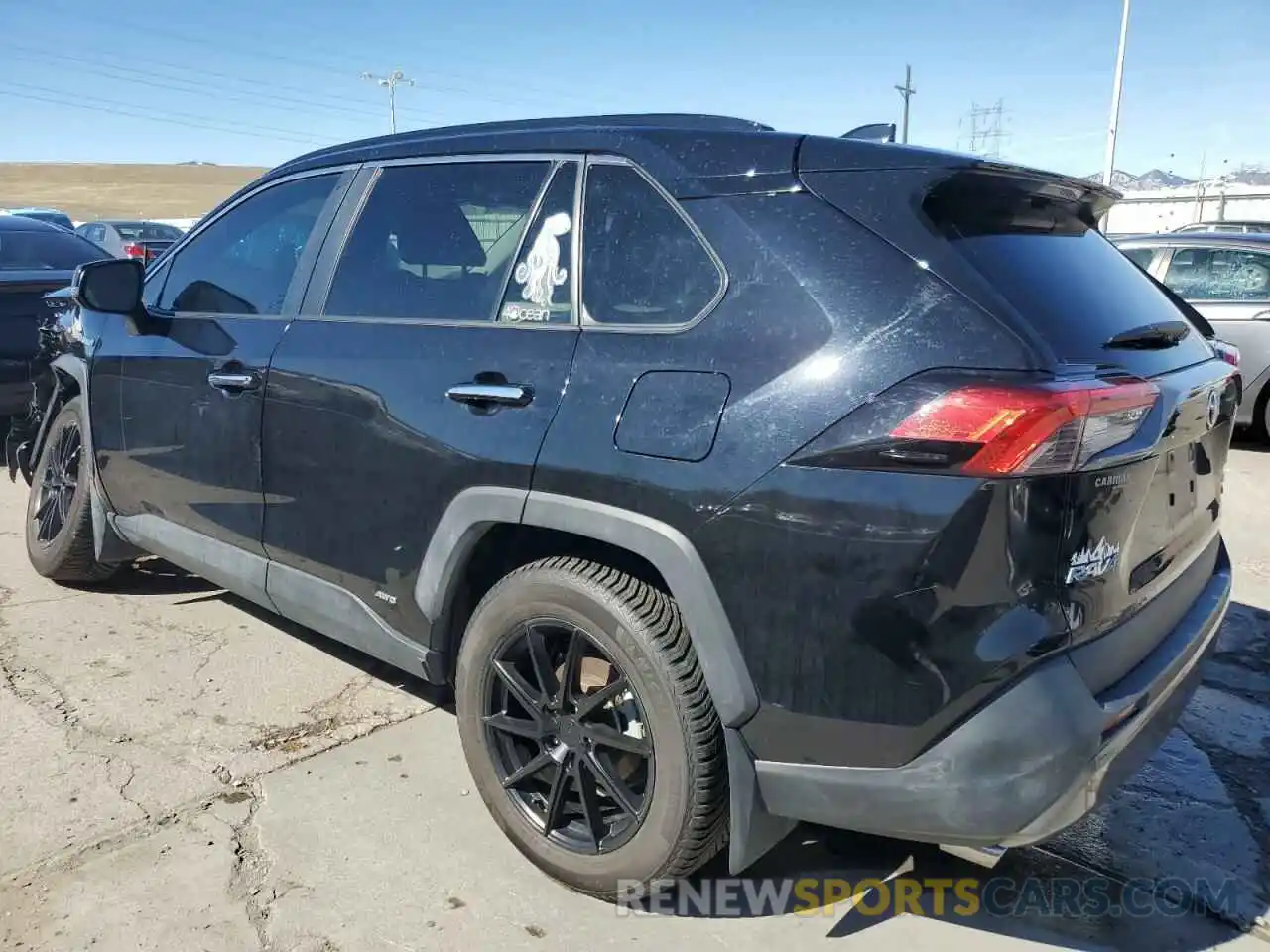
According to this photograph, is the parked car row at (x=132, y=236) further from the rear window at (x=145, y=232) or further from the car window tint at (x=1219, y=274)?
the car window tint at (x=1219, y=274)

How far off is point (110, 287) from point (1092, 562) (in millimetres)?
3459

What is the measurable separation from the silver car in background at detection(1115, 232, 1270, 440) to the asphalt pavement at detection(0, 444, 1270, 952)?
5098 millimetres

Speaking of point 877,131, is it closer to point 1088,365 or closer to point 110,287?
point 1088,365

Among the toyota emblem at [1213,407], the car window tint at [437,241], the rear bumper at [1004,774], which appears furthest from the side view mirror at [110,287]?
the toyota emblem at [1213,407]

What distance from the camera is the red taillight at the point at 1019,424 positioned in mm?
1783

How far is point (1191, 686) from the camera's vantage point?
2.47 m

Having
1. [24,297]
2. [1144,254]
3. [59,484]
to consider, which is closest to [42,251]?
[24,297]

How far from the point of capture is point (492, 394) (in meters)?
2.47

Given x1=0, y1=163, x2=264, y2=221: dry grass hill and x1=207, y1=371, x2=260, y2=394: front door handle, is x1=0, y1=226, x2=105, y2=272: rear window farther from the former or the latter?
x1=0, y1=163, x2=264, y2=221: dry grass hill

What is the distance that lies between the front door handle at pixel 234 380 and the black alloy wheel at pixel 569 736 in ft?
4.41

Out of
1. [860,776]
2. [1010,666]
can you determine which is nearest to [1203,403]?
[1010,666]

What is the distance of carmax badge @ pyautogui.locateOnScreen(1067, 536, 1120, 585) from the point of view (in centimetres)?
185

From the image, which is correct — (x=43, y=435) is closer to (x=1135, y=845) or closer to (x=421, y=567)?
(x=421, y=567)

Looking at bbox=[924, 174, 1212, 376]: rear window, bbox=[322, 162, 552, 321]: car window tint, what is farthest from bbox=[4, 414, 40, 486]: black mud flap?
bbox=[924, 174, 1212, 376]: rear window
